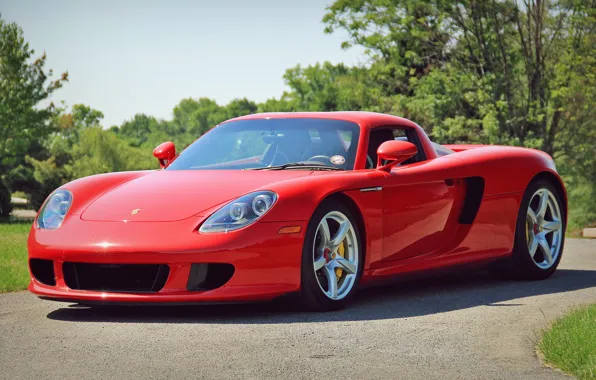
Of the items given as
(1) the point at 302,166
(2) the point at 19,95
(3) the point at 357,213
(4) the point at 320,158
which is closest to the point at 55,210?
(1) the point at 302,166

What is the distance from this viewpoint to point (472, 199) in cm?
779

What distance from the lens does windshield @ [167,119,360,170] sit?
701 cm

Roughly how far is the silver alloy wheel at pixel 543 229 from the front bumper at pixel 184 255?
3.07 meters

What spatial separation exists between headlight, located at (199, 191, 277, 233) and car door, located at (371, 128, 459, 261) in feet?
3.61

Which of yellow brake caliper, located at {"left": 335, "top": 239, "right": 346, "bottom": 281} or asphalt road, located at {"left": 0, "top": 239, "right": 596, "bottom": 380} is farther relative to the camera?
yellow brake caliper, located at {"left": 335, "top": 239, "right": 346, "bottom": 281}

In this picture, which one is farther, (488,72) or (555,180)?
(488,72)

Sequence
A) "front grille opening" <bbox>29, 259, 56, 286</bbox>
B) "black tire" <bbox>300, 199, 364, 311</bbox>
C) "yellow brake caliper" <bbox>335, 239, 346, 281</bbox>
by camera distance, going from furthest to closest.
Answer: "yellow brake caliper" <bbox>335, 239, 346, 281</bbox> → "front grille opening" <bbox>29, 259, 56, 286</bbox> → "black tire" <bbox>300, 199, 364, 311</bbox>

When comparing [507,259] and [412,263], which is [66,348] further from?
[507,259]

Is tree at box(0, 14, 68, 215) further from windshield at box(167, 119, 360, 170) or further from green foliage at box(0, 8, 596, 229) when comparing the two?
windshield at box(167, 119, 360, 170)

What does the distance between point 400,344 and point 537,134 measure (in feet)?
83.2

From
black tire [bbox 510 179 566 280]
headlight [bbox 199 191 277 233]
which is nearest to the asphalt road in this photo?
headlight [bbox 199 191 277 233]

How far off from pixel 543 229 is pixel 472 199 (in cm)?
104

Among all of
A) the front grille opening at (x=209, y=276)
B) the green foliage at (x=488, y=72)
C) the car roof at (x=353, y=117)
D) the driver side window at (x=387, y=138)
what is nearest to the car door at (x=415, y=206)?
the driver side window at (x=387, y=138)

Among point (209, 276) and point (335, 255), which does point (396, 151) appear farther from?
point (209, 276)
